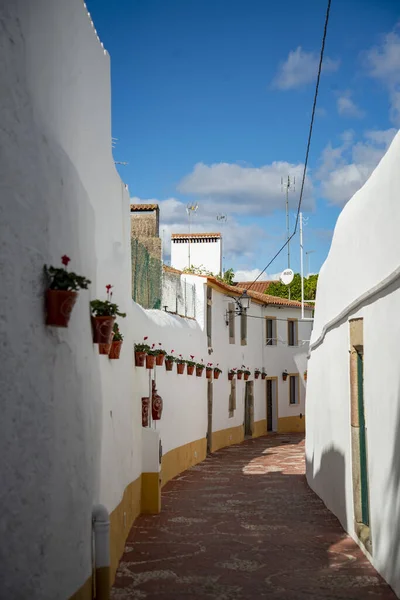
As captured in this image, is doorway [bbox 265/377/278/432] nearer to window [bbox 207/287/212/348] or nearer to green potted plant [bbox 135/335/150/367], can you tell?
window [bbox 207/287/212/348]

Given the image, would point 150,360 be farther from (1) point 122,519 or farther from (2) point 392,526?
(2) point 392,526

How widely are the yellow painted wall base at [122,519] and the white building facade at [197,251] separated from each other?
2255 centimetres

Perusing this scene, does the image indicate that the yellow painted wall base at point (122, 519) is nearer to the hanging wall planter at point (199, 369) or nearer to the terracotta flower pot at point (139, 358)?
the terracotta flower pot at point (139, 358)

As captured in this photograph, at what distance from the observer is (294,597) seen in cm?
764

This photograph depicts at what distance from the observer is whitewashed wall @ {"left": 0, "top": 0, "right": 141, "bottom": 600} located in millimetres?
4348

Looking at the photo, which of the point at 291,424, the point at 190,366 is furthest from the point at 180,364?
the point at 291,424

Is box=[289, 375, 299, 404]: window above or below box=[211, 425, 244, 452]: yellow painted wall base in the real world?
above

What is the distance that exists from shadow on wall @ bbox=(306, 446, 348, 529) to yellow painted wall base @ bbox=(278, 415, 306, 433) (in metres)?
18.1

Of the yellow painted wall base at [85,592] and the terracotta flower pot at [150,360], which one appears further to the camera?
the terracotta flower pot at [150,360]

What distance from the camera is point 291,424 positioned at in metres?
33.2

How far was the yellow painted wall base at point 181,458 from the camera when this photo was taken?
53.1ft

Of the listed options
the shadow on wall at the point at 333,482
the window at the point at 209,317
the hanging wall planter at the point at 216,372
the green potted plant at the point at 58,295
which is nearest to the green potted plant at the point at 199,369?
the hanging wall planter at the point at 216,372

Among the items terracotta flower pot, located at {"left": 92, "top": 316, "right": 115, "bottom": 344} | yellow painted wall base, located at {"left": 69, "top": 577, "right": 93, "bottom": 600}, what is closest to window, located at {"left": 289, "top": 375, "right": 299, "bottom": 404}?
terracotta flower pot, located at {"left": 92, "top": 316, "right": 115, "bottom": 344}

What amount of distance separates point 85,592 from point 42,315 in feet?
8.47
